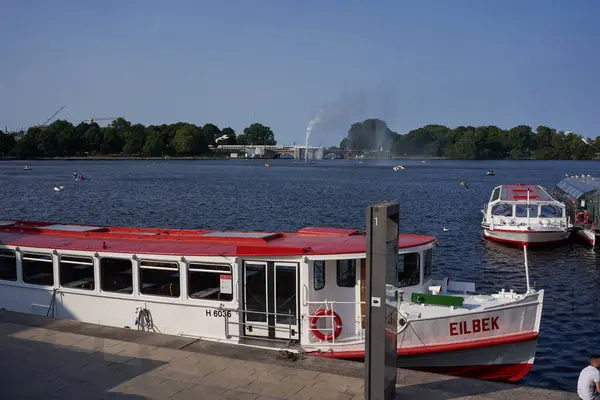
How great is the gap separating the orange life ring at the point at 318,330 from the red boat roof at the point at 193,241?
1.68m

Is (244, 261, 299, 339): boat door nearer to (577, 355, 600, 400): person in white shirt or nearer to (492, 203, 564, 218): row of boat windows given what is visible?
(577, 355, 600, 400): person in white shirt

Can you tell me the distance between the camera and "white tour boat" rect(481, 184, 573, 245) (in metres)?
46.1

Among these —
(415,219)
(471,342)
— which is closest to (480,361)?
(471,342)

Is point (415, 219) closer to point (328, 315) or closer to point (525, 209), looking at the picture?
point (525, 209)

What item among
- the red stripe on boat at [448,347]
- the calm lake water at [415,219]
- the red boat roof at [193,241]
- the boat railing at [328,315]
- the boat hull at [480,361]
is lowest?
the calm lake water at [415,219]

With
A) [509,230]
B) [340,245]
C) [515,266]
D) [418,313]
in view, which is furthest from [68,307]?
[509,230]

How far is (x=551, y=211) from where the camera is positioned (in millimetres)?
50375

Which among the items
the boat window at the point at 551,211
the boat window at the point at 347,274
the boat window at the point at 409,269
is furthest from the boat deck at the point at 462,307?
the boat window at the point at 551,211

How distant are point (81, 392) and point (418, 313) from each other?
28.7 ft

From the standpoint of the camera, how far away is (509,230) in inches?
1838

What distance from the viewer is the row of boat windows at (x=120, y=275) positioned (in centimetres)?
1798

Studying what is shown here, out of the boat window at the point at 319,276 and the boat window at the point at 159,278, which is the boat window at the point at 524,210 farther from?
the boat window at the point at 159,278

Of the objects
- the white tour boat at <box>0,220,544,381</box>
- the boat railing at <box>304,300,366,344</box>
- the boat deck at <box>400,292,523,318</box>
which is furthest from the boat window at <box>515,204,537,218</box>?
the boat railing at <box>304,300,366,344</box>

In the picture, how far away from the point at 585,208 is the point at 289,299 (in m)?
43.1
